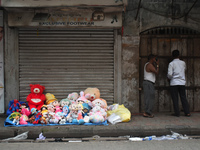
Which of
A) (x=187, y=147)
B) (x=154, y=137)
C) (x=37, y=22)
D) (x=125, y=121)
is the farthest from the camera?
(x=37, y=22)

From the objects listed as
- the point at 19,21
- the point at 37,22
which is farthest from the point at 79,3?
the point at 19,21

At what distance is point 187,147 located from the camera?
4387mm

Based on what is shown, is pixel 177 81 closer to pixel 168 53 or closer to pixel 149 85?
pixel 149 85

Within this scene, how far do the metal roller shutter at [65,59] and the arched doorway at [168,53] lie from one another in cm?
120

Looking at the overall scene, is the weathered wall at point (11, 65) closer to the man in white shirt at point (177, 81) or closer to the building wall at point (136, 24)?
the building wall at point (136, 24)

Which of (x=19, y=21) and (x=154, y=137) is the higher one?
(x=19, y=21)

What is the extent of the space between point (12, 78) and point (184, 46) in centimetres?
574

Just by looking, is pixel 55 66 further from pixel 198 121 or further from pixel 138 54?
pixel 198 121

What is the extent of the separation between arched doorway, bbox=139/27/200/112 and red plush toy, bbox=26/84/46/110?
3.24 metres

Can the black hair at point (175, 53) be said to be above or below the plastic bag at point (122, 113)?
above

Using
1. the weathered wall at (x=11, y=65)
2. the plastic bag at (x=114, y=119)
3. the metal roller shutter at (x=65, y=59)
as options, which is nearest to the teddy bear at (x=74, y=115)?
the plastic bag at (x=114, y=119)

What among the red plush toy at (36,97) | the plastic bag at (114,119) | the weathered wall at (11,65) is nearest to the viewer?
the plastic bag at (114,119)

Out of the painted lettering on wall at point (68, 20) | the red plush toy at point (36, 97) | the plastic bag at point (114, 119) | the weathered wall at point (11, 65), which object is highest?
the painted lettering on wall at point (68, 20)

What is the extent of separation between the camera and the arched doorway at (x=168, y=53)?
7.38 meters
